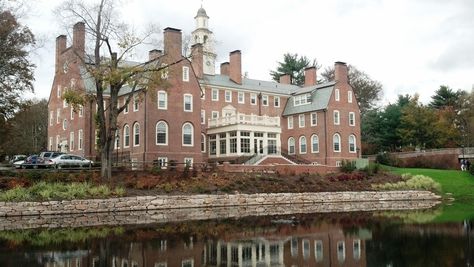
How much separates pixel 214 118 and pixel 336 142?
43.8 ft

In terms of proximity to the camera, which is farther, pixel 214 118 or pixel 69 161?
pixel 214 118

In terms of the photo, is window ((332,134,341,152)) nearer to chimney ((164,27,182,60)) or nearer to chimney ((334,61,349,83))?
chimney ((334,61,349,83))

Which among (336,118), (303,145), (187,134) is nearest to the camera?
(187,134)

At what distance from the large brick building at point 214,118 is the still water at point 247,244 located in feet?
63.7

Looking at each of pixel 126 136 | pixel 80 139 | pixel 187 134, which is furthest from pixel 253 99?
pixel 80 139

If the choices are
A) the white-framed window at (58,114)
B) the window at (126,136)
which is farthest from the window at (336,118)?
the white-framed window at (58,114)

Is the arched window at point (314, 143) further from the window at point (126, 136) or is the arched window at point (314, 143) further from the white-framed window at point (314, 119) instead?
the window at point (126, 136)

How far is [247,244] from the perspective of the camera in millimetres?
14695

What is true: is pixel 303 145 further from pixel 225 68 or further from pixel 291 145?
pixel 225 68

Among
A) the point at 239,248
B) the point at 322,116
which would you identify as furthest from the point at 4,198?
the point at 322,116

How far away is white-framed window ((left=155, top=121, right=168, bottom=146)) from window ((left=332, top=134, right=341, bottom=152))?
1917cm

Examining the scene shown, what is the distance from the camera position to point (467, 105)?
65.6m

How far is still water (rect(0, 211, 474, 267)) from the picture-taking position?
11945 mm

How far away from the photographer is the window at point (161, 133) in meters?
42.4
